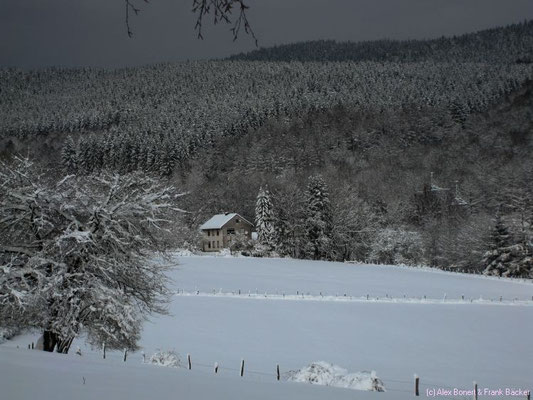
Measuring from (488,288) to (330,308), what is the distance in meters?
21.6

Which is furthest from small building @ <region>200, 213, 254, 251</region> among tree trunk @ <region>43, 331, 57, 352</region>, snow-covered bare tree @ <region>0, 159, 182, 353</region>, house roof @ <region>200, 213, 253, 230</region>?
tree trunk @ <region>43, 331, 57, 352</region>

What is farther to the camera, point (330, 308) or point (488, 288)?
point (488, 288)

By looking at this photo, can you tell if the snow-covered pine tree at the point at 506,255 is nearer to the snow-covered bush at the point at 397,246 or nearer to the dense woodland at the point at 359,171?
the dense woodland at the point at 359,171

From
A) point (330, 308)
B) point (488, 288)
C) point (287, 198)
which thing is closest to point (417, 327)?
point (330, 308)

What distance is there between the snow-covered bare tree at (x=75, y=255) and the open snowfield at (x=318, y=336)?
1.99 meters

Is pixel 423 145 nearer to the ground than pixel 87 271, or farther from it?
farther from it

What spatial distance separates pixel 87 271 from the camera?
59.7 ft

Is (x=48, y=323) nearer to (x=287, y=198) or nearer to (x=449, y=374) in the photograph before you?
(x=449, y=374)

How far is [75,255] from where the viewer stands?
17.8 meters

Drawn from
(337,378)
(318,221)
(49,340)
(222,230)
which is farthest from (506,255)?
(49,340)

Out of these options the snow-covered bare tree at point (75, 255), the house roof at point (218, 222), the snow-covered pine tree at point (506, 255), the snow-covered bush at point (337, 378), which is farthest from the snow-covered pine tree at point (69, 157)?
the snow-covered bush at point (337, 378)

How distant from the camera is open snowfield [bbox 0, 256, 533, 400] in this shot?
1041cm

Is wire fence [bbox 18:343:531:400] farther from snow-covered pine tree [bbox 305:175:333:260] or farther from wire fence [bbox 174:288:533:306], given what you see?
snow-covered pine tree [bbox 305:175:333:260]

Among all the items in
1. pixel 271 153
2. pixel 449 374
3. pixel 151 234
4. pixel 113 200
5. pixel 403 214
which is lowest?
pixel 449 374
